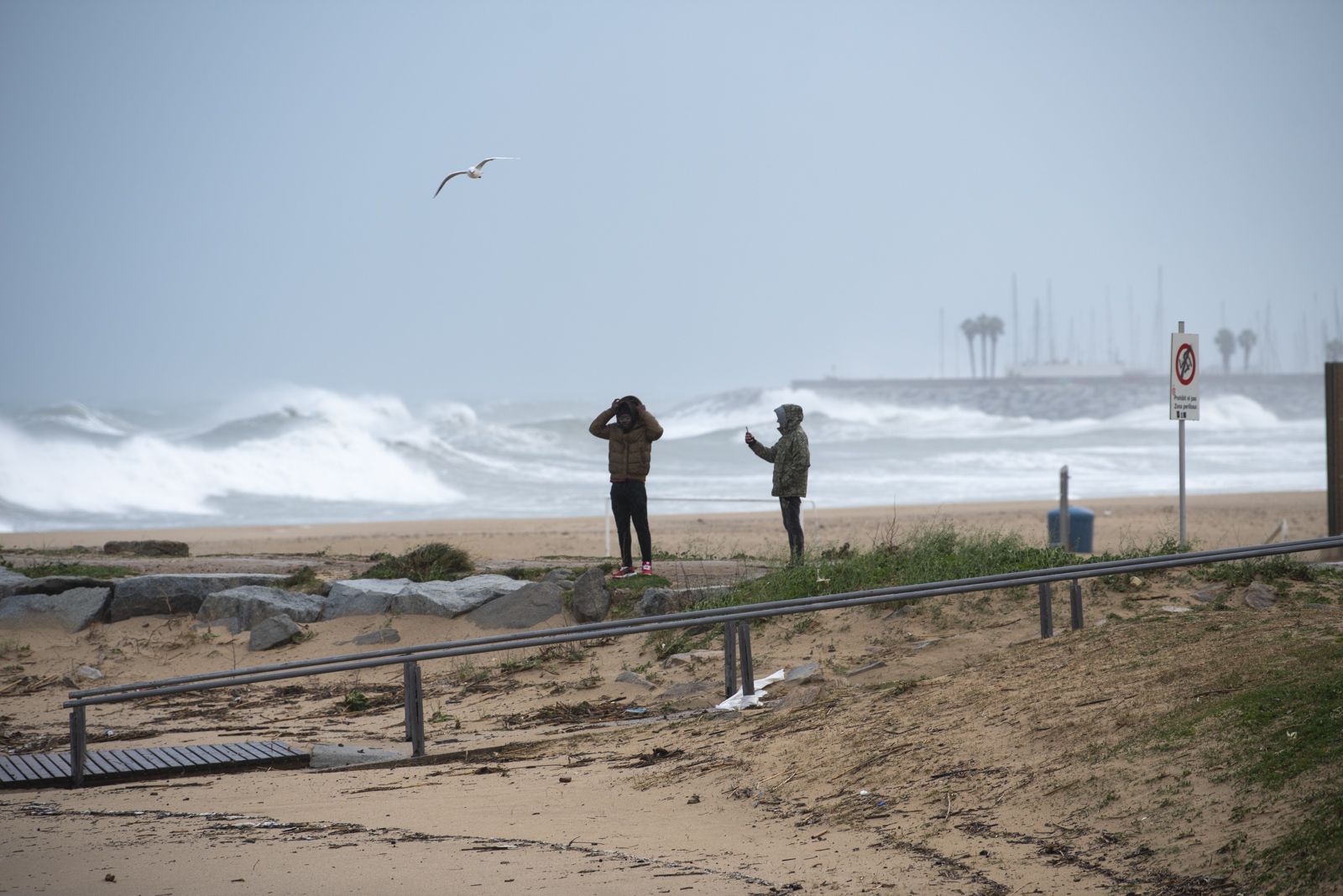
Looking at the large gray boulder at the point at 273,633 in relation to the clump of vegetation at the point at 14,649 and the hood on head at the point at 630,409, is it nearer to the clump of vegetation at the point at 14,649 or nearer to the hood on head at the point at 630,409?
the clump of vegetation at the point at 14,649

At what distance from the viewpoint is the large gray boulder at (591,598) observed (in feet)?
38.5

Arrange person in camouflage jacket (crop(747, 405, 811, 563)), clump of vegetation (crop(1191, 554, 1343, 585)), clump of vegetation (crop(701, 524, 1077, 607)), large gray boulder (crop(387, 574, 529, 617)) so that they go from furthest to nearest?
person in camouflage jacket (crop(747, 405, 811, 563)), large gray boulder (crop(387, 574, 529, 617)), clump of vegetation (crop(701, 524, 1077, 607)), clump of vegetation (crop(1191, 554, 1343, 585))

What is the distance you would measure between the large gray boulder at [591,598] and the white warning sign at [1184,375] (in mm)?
6297

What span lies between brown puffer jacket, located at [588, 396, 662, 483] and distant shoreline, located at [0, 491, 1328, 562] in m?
4.81

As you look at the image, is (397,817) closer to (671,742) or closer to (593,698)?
(671,742)

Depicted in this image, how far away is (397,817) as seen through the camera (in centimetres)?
626

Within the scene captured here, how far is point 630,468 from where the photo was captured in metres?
12.5

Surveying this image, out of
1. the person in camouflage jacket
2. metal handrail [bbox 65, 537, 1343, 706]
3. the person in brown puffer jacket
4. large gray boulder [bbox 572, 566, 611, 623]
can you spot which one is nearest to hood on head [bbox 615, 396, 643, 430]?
the person in brown puffer jacket

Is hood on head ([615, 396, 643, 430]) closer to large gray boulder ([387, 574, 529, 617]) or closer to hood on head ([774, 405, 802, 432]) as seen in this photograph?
hood on head ([774, 405, 802, 432])

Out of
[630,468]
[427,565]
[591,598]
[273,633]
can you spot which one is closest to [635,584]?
[591,598]

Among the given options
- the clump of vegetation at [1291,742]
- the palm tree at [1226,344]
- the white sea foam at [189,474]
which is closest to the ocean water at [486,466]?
the white sea foam at [189,474]

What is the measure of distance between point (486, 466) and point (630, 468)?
3762 centimetres

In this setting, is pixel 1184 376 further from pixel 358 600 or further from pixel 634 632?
pixel 358 600

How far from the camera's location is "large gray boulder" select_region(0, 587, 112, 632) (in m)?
12.6
